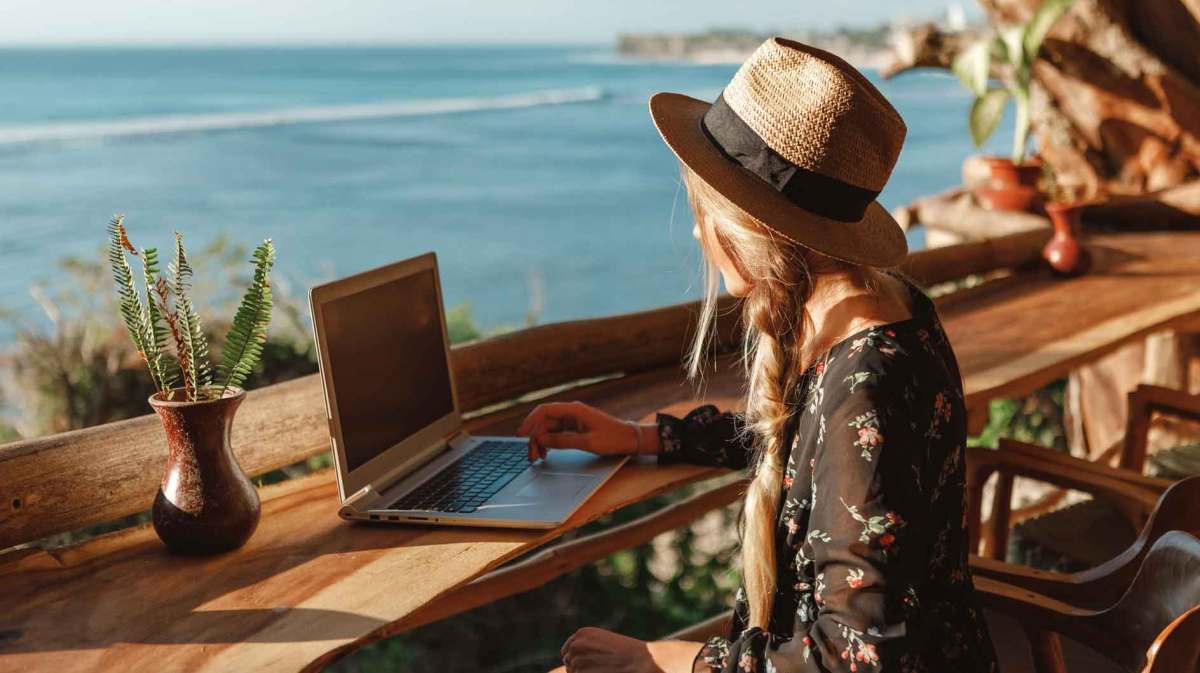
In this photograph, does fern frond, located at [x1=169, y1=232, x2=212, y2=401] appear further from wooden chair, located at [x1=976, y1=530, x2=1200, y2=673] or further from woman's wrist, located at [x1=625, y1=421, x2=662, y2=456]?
wooden chair, located at [x1=976, y1=530, x2=1200, y2=673]

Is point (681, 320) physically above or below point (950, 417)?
below

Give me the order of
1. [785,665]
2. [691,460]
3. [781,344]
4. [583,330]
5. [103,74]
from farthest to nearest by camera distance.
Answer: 1. [103,74]
2. [583,330]
3. [691,460]
4. [781,344]
5. [785,665]

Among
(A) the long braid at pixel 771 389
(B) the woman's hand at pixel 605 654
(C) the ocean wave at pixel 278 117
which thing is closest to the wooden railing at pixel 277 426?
(A) the long braid at pixel 771 389

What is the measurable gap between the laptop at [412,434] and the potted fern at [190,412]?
15 cm

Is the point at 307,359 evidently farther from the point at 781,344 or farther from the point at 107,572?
the point at 781,344

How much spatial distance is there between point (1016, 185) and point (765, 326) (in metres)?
3.85

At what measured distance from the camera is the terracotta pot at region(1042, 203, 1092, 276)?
12.9ft

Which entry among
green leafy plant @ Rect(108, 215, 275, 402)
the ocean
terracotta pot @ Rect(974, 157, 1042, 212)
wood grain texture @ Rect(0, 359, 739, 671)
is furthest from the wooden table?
terracotta pot @ Rect(974, 157, 1042, 212)

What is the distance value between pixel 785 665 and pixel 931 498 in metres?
0.30

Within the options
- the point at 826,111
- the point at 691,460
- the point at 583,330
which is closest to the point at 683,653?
the point at 691,460

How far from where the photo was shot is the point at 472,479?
2.11 meters

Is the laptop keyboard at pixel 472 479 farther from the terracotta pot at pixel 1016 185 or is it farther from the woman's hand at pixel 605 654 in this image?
the terracotta pot at pixel 1016 185

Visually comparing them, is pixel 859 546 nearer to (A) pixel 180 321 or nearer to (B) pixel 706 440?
(B) pixel 706 440

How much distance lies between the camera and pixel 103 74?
4212cm
